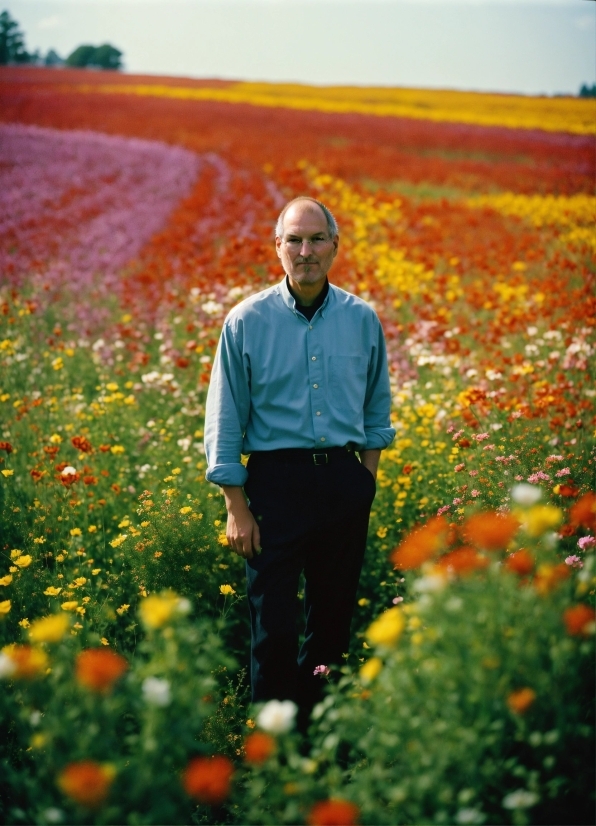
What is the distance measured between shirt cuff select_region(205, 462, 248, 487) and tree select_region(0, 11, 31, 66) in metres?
5.43

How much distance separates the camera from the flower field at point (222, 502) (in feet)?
4.38

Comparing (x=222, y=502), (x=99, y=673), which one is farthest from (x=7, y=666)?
(x=222, y=502)

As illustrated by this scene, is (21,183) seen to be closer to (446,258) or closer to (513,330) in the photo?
(446,258)

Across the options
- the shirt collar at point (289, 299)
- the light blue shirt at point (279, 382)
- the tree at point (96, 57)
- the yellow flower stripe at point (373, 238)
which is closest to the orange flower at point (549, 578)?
the light blue shirt at point (279, 382)

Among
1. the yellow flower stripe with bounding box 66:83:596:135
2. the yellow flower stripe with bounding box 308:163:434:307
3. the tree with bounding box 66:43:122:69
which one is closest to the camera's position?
the tree with bounding box 66:43:122:69

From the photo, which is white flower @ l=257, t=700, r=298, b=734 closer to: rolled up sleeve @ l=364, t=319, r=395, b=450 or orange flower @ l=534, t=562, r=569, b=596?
orange flower @ l=534, t=562, r=569, b=596

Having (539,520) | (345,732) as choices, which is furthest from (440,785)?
(539,520)

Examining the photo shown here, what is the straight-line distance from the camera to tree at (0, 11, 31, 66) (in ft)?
18.6

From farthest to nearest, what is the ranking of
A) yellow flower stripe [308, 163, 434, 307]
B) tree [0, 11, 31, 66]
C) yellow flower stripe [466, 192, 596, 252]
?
yellow flower stripe [466, 192, 596, 252] → yellow flower stripe [308, 163, 434, 307] → tree [0, 11, 31, 66]

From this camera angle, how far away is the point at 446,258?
7.61 m

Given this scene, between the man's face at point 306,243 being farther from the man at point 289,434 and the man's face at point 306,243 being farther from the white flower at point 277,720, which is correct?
the white flower at point 277,720

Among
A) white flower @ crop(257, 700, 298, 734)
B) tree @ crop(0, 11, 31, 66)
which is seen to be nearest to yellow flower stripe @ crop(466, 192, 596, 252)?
tree @ crop(0, 11, 31, 66)

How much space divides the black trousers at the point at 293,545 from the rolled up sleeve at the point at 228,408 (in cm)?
12

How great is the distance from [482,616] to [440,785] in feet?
1.08
